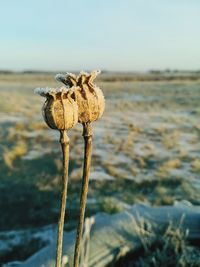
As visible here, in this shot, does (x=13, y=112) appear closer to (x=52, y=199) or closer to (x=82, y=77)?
(x=52, y=199)

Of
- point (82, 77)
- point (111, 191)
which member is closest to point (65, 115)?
point (82, 77)

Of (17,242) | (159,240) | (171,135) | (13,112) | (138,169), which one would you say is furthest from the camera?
(13,112)

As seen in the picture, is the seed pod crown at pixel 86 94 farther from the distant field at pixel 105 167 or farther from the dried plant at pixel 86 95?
the distant field at pixel 105 167

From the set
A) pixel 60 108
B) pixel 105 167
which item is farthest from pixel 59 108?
pixel 105 167

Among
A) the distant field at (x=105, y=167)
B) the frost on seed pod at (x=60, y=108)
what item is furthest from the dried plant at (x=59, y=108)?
the distant field at (x=105, y=167)

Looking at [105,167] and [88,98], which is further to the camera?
[105,167]

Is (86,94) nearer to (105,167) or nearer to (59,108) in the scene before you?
(59,108)
